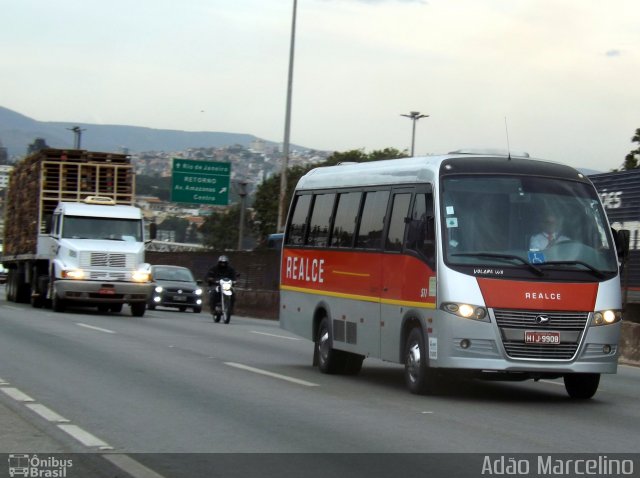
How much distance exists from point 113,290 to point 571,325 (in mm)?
20147

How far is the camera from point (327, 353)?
16484 mm

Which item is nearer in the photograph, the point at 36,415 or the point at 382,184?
the point at 36,415

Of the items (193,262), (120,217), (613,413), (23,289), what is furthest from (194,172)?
(613,413)

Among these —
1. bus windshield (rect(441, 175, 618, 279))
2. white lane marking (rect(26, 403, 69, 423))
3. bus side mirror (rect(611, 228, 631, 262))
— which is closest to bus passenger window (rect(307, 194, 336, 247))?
bus windshield (rect(441, 175, 618, 279))

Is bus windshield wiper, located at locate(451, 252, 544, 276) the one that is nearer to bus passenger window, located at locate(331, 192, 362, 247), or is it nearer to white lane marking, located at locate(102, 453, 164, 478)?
bus passenger window, located at locate(331, 192, 362, 247)

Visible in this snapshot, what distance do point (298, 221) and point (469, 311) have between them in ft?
18.9

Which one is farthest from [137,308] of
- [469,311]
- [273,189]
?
[273,189]

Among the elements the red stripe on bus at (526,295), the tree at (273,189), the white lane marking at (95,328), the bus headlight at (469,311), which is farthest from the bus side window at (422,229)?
the tree at (273,189)

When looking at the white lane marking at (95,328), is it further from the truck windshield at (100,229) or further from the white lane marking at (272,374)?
the white lane marking at (272,374)

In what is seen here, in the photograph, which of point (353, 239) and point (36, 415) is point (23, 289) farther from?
point (36, 415)

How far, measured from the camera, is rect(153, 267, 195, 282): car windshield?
4088 centimetres

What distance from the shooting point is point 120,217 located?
32.5 metres

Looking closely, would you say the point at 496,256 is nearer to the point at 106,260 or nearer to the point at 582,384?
the point at 582,384

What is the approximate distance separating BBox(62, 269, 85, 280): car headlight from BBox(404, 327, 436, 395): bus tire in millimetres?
18730
